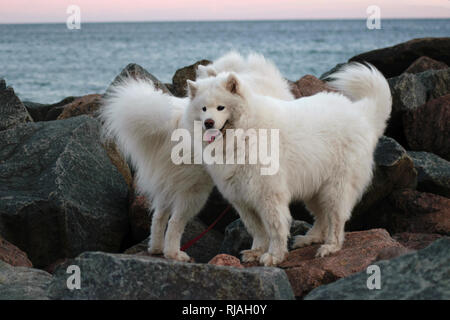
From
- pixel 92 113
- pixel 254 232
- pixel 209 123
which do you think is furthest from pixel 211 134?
pixel 92 113

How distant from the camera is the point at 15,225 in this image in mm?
5555

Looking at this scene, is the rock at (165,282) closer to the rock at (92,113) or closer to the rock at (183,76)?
the rock at (92,113)

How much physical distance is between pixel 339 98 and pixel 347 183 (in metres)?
0.84

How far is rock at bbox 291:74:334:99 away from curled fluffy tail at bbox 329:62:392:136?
2.90 meters

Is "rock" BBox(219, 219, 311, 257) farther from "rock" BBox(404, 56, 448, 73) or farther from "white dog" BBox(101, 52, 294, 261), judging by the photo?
"rock" BBox(404, 56, 448, 73)

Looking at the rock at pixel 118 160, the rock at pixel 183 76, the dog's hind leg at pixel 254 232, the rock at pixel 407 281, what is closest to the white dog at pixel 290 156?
the dog's hind leg at pixel 254 232

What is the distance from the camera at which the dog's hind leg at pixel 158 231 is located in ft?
17.2

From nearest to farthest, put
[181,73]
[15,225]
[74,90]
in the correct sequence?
[15,225] → [181,73] → [74,90]

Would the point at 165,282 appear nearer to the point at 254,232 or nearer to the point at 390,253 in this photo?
the point at 390,253

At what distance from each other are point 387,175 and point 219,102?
2727 mm

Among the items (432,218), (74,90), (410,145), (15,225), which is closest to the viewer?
(15,225)

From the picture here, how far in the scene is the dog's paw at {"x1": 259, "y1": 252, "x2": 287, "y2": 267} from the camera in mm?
4664
